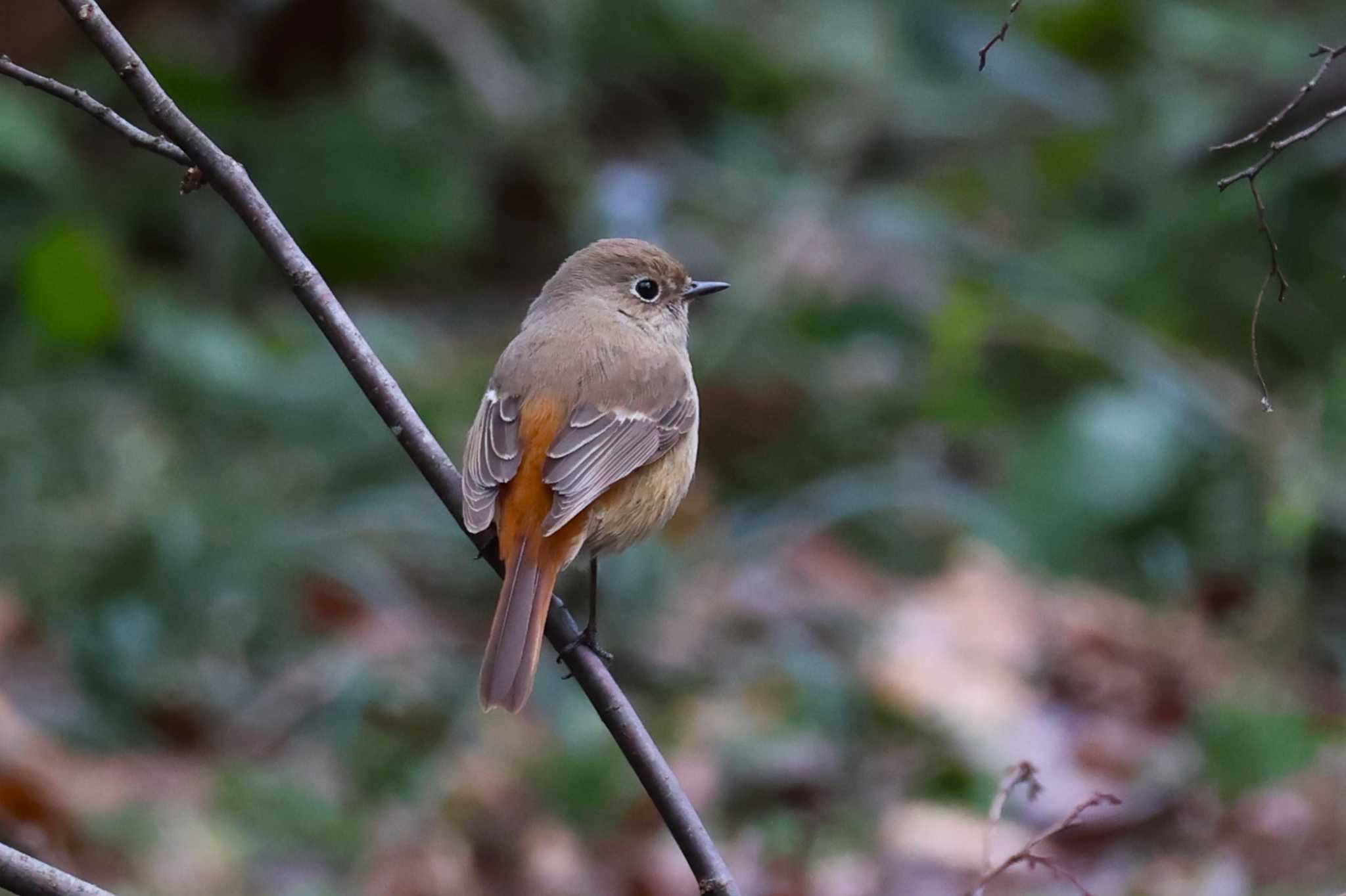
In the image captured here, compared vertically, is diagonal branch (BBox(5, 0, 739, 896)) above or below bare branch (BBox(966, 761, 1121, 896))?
above

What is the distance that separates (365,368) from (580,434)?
3.76ft

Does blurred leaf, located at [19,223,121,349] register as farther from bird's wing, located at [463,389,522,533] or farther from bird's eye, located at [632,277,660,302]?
bird's wing, located at [463,389,522,533]

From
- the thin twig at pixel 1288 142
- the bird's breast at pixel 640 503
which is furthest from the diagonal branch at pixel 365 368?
the thin twig at pixel 1288 142

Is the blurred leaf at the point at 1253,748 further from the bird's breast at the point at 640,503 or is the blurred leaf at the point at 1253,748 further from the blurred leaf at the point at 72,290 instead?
the blurred leaf at the point at 72,290

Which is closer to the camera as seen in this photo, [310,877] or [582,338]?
[582,338]

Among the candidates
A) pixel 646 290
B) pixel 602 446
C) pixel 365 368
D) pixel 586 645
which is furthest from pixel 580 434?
pixel 365 368

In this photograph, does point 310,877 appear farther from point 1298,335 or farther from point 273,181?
point 1298,335

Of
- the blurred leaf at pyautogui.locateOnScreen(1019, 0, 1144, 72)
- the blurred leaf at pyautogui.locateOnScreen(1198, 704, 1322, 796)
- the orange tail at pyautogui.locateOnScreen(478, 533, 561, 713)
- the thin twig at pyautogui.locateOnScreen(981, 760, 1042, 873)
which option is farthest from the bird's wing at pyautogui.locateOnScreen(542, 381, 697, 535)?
the blurred leaf at pyautogui.locateOnScreen(1019, 0, 1144, 72)

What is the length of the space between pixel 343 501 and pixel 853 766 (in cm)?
202

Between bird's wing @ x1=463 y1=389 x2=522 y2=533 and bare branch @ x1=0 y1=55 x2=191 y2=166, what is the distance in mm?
867

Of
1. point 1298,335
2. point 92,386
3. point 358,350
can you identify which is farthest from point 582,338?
point 1298,335

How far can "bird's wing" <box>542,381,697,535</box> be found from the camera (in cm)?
356

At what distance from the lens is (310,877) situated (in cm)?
472

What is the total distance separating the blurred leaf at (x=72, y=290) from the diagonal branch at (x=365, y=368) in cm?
382
